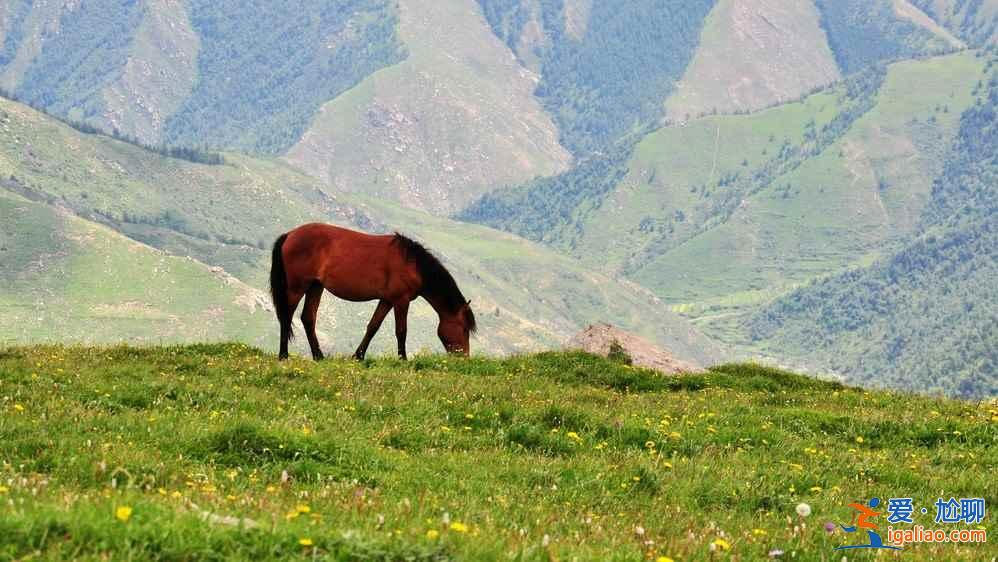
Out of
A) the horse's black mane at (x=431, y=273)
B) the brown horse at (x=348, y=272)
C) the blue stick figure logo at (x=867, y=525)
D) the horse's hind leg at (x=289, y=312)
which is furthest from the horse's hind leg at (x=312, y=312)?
the blue stick figure logo at (x=867, y=525)

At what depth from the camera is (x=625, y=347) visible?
1617 inches

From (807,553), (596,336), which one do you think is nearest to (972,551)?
(807,553)

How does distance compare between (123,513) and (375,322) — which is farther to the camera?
(375,322)

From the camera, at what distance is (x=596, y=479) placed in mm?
13633

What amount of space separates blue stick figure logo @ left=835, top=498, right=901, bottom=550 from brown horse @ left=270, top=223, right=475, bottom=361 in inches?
617

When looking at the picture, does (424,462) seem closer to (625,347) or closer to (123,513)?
(123,513)

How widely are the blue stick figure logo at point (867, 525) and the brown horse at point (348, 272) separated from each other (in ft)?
51.4

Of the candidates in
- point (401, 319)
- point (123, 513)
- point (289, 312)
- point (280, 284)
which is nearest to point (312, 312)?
point (289, 312)

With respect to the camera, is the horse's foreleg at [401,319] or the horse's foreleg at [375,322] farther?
the horse's foreleg at [401,319]

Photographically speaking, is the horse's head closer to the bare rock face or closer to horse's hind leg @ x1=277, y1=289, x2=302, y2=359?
horse's hind leg @ x1=277, y1=289, x2=302, y2=359

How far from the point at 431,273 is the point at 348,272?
2200mm

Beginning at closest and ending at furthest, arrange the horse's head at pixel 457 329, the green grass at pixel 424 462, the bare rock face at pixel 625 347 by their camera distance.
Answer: the green grass at pixel 424 462, the horse's head at pixel 457 329, the bare rock face at pixel 625 347

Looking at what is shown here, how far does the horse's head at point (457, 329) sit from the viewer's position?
29781mm

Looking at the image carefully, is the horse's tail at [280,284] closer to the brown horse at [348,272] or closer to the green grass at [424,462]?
the brown horse at [348,272]
